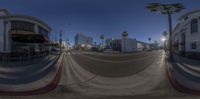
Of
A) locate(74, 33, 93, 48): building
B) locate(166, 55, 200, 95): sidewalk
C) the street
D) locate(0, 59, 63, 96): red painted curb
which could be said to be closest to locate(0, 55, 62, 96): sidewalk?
locate(0, 59, 63, 96): red painted curb

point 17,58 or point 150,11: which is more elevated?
point 150,11

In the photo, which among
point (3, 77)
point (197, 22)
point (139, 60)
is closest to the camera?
point (197, 22)

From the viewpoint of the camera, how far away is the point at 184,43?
71.7 inches

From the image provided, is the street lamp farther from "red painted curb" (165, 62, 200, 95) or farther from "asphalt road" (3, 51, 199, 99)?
"red painted curb" (165, 62, 200, 95)

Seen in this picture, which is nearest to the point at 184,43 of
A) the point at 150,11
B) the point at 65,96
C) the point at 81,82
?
the point at 150,11

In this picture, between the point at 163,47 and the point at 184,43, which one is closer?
the point at 184,43

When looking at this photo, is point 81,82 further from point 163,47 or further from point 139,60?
point 163,47

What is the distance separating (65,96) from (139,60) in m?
0.98

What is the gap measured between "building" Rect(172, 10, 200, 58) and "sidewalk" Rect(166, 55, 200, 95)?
183 mm

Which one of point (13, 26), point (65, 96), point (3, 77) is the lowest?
point (65, 96)

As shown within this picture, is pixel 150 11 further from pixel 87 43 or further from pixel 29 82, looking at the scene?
pixel 29 82

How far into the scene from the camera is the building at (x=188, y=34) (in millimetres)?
1706

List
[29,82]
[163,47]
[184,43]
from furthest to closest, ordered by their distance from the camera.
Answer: [29,82] < [163,47] < [184,43]

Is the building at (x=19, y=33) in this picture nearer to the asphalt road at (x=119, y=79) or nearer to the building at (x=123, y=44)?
the asphalt road at (x=119, y=79)
